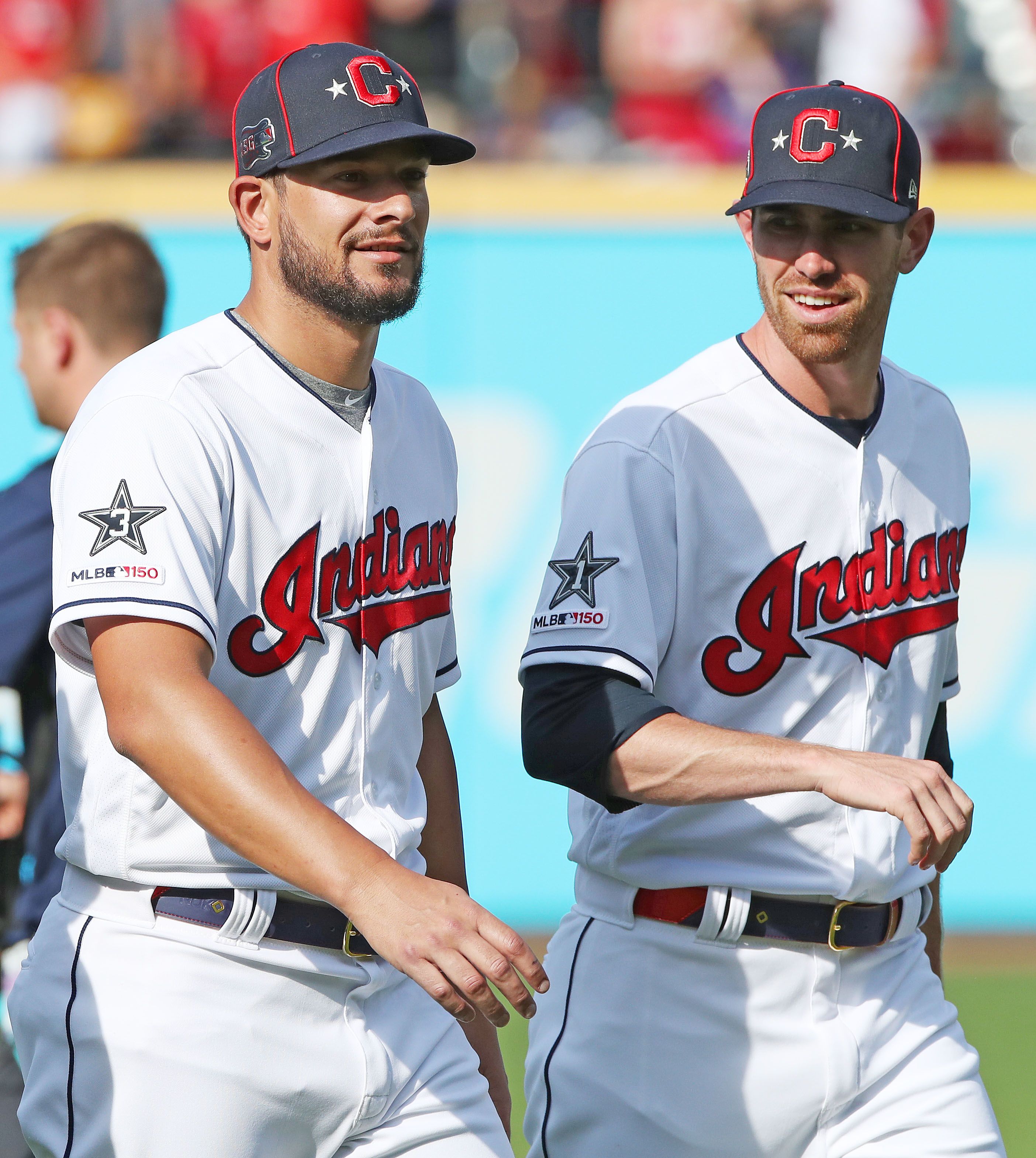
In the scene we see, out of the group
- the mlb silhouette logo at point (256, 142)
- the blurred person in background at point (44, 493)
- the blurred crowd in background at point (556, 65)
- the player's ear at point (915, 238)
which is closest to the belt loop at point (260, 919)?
the blurred person in background at point (44, 493)

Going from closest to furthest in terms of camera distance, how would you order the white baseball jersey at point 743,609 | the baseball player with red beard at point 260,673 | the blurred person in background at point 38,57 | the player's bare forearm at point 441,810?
the baseball player with red beard at point 260,673 < the white baseball jersey at point 743,609 < the player's bare forearm at point 441,810 < the blurred person in background at point 38,57

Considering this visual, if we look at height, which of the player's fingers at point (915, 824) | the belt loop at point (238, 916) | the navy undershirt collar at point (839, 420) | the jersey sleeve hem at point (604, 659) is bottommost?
the belt loop at point (238, 916)

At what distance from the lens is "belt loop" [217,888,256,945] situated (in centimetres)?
236

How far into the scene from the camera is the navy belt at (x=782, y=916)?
278cm

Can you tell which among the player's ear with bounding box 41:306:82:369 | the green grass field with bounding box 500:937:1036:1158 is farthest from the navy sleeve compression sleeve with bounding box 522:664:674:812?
the green grass field with bounding box 500:937:1036:1158

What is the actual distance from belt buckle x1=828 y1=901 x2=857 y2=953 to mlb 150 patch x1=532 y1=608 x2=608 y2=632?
670 millimetres

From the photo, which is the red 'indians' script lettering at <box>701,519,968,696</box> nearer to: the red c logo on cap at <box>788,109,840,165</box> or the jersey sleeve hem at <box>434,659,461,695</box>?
the jersey sleeve hem at <box>434,659,461,695</box>

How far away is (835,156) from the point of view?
2.84 meters

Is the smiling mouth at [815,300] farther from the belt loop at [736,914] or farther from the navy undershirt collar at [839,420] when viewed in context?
the belt loop at [736,914]

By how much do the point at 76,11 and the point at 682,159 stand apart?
311 centimetres

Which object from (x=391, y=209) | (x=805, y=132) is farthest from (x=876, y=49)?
(x=391, y=209)

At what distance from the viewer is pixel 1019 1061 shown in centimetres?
557

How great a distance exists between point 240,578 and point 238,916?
50 cm

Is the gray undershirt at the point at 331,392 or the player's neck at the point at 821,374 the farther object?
the player's neck at the point at 821,374
